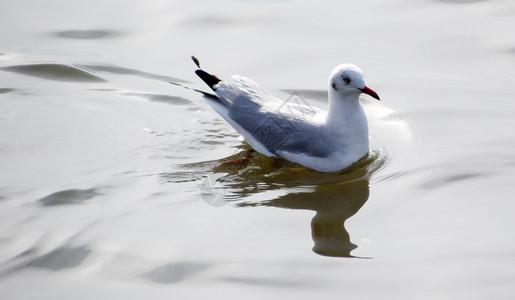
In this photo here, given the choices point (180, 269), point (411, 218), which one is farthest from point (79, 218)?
point (411, 218)

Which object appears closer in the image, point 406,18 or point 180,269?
point 180,269

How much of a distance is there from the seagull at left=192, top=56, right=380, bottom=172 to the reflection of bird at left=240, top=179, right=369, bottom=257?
14.4 inches

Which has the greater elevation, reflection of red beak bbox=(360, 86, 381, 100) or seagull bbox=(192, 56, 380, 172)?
Answer: reflection of red beak bbox=(360, 86, 381, 100)

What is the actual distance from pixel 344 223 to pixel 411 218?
56 cm

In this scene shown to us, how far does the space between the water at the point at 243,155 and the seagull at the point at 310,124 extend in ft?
0.61

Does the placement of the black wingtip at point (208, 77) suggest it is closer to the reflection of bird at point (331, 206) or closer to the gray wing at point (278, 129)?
the gray wing at point (278, 129)

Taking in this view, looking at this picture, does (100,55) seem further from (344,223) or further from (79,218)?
(344,223)

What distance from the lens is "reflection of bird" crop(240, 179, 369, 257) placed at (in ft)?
21.0

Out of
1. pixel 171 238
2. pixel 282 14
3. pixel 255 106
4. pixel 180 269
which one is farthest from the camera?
pixel 282 14

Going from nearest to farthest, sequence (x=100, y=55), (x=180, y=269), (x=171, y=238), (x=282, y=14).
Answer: (x=180, y=269) < (x=171, y=238) < (x=100, y=55) < (x=282, y=14)

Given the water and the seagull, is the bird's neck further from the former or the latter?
the water

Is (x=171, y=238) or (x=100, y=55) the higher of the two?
(x=100, y=55)

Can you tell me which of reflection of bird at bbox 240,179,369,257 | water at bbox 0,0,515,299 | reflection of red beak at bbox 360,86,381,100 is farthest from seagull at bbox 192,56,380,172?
reflection of bird at bbox 240,179,369,257

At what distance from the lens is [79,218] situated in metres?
6.75
